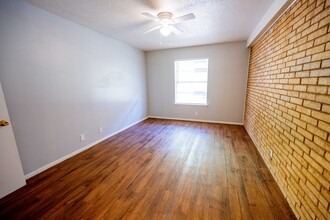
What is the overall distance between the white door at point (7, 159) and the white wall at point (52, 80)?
17 cm

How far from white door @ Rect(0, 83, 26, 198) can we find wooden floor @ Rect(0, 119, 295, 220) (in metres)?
0.13

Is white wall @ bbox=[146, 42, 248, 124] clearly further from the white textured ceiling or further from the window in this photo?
the white textured ceiling

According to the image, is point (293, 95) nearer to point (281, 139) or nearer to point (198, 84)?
point (281, 139)

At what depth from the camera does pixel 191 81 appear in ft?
15.6

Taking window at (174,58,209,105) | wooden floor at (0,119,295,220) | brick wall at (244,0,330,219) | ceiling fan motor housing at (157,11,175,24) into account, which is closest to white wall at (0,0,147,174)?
wooden floor at (0,119,295,220)

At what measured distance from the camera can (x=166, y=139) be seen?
3371mm

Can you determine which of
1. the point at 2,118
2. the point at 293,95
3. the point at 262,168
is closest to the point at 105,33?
the point at 2,118

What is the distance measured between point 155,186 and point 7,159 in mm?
1876

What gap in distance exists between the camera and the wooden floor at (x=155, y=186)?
58.5 inches

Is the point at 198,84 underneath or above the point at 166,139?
above

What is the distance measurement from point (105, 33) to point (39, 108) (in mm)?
2075

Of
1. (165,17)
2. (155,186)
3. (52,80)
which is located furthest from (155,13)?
(155,186)

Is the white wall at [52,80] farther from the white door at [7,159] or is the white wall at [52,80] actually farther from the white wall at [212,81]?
the white wall at [212,81]

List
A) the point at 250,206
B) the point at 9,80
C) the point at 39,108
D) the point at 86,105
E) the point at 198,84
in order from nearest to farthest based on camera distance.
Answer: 1. the point at 250,206
2. the point at 9,80
3. the point at 39,108
4. the point at 86,105
5. the point at 198,84
